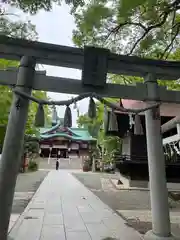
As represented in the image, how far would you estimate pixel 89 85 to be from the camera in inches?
177

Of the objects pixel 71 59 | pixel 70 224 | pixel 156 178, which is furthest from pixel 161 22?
pixel 70 224

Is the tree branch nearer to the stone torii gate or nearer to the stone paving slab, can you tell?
the stone torii gate

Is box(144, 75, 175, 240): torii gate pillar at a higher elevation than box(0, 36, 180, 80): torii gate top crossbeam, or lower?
lower

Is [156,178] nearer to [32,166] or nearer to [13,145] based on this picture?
[13,145]

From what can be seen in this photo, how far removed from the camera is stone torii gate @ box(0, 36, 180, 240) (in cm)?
411

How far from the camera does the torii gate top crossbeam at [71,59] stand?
4395mm

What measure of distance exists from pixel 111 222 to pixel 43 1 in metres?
5.31

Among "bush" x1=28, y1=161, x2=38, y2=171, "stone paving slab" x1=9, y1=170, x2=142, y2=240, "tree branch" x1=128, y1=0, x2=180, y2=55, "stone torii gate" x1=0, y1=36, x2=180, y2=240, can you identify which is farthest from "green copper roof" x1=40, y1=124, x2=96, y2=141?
"stone torii gate" x1=0, y1=36, x2=180, y2=240

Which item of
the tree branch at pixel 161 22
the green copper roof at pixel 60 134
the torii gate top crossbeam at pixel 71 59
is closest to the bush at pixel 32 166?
the green copper roof at pixel 60 134

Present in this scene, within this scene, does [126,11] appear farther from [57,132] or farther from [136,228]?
[57,132]

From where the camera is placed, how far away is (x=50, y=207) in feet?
26.5

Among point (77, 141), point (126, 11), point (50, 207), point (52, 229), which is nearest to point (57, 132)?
point (77, 141)

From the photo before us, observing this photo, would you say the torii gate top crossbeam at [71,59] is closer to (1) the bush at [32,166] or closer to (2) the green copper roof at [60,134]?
(1) the bush at [32,166]

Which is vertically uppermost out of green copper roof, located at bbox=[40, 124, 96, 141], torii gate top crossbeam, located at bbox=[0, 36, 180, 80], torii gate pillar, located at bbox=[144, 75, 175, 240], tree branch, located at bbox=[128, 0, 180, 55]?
green copper roof, located at bbox=[40, 124, 96, 141]
